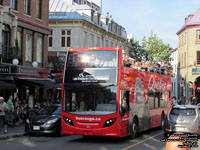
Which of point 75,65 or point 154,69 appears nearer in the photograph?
point 75,65

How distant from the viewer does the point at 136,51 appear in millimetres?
62281

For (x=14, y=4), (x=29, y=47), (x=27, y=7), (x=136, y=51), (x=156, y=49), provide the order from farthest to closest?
(x=136, y=51)
(x=156, y=49)
(x=29, y=47)
(x=27, y=7)
(x=14, y=4)

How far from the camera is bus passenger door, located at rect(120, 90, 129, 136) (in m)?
14.6

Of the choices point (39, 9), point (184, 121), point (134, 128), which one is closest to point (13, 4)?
point (39, 9)

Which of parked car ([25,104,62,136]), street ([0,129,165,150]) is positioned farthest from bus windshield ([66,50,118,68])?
parked car ([25,104,62,136])

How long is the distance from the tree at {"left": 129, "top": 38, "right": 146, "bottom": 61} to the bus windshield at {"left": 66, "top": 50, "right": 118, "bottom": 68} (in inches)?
1826

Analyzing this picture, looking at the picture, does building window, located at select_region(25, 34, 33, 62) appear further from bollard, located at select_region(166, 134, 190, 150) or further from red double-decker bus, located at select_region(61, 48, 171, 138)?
bollard, located at select_region(166, 134, 190, 150)

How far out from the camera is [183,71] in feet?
191

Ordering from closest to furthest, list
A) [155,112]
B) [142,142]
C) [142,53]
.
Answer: [142,142] → [155,112] → [142,53]

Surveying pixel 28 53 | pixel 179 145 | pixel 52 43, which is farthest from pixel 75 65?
pixel 52 43

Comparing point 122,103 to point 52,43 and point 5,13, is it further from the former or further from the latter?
point 52,43

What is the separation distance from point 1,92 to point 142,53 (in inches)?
1527

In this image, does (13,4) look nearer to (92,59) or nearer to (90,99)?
(92,59)

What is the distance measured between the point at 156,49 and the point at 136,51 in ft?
14.2
